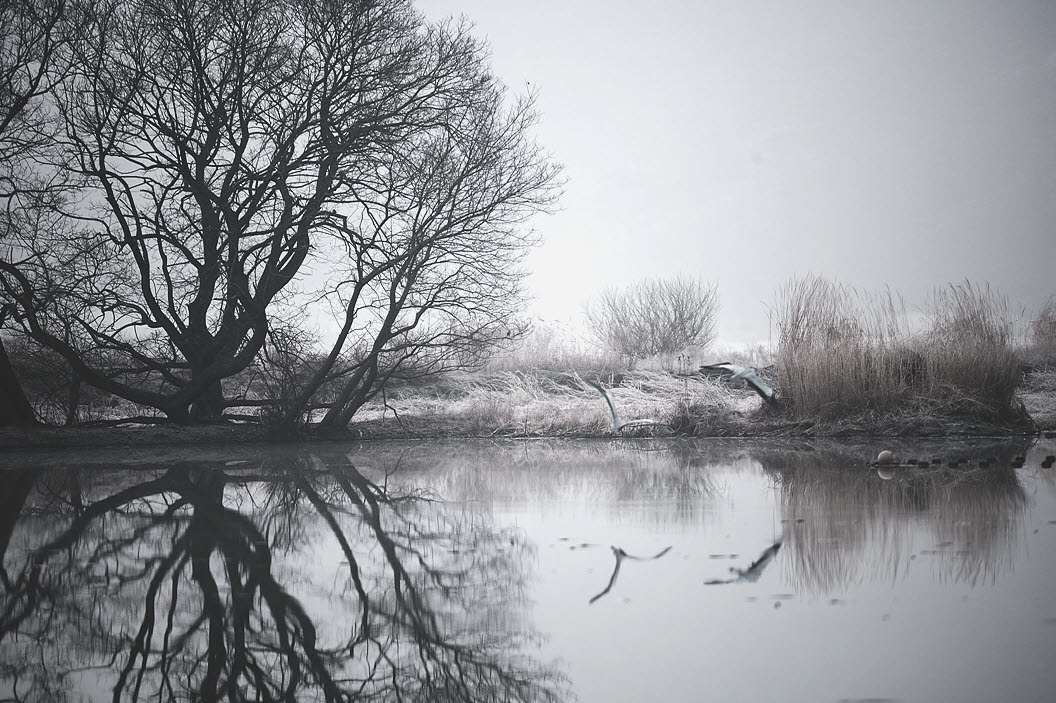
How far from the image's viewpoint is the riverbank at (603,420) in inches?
401

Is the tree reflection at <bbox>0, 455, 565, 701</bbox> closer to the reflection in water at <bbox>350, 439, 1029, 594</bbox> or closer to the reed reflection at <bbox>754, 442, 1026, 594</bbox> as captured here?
the reflection in water at <bbox>350, 439, 1029, 594</bbox>

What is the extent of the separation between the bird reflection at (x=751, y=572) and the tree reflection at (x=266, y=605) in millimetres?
778

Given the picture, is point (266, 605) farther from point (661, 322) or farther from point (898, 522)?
point (661, 322)

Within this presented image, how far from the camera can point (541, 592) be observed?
9.77ft

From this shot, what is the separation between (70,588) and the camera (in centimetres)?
314

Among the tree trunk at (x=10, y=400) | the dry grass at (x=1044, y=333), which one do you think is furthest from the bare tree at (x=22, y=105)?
the dry grass at (x=1044, y=333)

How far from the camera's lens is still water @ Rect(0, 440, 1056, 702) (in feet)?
6.93

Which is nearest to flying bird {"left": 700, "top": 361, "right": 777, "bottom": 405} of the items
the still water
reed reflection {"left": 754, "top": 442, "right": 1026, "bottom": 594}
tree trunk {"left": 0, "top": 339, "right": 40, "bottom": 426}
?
reed reflection {"left": 754, "top": 442, "right": 1026, "bottom": 594}

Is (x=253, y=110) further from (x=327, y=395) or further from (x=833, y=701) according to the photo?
(x=833, y=701)

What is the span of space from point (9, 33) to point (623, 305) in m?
16.7

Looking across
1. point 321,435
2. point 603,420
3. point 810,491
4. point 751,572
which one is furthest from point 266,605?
point 603,420

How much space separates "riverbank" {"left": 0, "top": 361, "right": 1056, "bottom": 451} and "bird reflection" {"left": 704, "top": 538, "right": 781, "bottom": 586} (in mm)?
7412

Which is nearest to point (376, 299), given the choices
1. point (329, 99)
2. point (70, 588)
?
point (329, 99)

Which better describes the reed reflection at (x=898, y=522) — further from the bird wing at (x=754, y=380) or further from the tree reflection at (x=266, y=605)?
the bird wing at (x=754, y=380)
